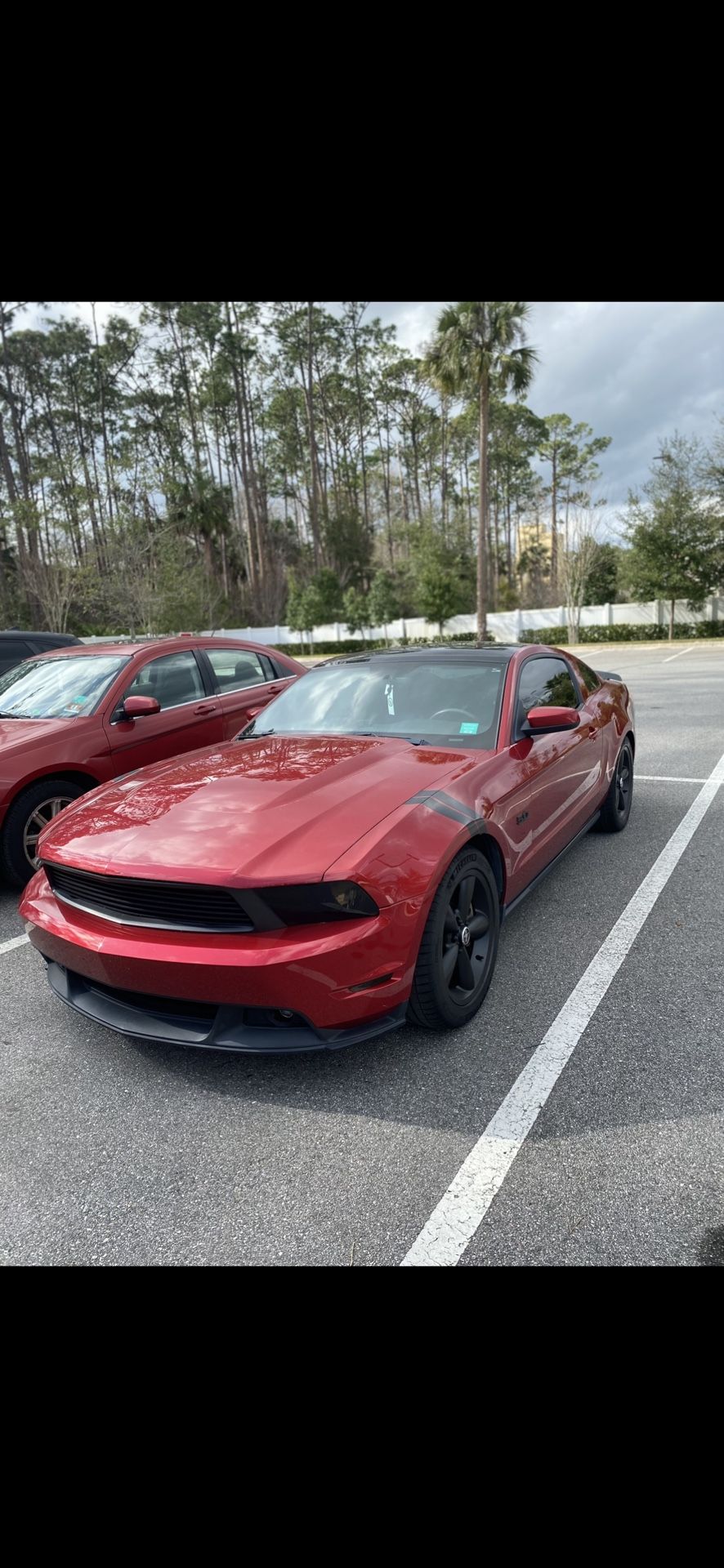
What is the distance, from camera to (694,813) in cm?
563

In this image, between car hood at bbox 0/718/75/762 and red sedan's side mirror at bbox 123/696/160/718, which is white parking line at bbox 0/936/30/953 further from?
red sedan's side mirror at bbox 123/696/160/718

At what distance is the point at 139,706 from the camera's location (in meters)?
5.05

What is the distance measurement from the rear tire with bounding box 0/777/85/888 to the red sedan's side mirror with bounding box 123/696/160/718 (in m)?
0.63

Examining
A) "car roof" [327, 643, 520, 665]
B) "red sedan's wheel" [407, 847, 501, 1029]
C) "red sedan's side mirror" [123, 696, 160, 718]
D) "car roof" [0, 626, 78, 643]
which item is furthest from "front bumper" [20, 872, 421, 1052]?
"car roof" [0, 626, 78, 643]

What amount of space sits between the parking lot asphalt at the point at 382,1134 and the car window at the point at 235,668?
3100 millimetres

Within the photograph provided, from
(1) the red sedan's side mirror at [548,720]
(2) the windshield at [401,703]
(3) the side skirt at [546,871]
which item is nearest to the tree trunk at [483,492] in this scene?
(3) the side skirt at [546,871]

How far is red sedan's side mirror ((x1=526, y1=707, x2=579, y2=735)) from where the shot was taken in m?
3.52

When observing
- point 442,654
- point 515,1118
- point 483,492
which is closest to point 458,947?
point 515,1118

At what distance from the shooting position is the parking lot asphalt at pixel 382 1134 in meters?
1.92

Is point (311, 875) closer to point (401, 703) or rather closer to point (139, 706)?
point (401, 703)

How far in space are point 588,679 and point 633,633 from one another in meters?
32.1

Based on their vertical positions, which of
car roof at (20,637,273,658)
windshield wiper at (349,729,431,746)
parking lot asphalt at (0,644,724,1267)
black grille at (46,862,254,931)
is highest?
car roof at (20,637,273,658)

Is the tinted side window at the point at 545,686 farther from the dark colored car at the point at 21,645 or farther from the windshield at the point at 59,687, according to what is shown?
the dark colored car at the point at 21,645
